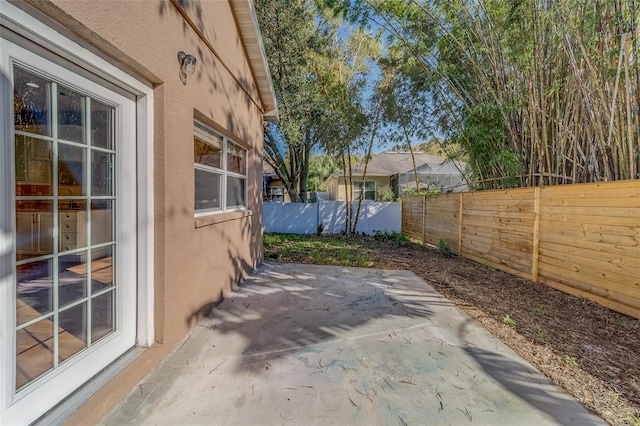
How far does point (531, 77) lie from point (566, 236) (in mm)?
2578

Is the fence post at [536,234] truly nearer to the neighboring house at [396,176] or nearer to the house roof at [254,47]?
the house roof at [254,47]

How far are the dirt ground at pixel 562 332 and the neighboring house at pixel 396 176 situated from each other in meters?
10.9

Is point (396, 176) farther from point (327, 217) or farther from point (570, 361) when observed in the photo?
point (570, 361)

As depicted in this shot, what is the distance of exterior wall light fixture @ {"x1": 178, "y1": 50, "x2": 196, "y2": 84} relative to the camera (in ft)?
8.89

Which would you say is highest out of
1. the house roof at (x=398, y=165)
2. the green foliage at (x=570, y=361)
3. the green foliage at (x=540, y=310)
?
the house roof at (x=398, y=165)

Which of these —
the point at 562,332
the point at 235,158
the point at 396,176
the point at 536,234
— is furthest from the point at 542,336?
the point at 396,176

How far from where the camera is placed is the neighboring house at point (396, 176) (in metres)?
16.1

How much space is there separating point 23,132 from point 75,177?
38cm

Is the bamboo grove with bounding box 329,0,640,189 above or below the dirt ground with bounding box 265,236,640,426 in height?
above

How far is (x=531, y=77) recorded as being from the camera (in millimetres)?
4715

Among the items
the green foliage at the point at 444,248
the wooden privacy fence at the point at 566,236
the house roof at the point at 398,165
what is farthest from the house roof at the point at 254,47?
the house roof at the point at 398,165

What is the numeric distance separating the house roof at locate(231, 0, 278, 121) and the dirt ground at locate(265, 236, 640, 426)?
173 inches

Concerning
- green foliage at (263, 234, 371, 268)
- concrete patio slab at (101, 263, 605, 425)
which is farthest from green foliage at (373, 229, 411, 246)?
concrete patio slab at (101, 263, 605, 425)

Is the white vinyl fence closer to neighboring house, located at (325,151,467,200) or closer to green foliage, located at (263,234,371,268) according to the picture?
green foliage, located at (263,234,371,268)
